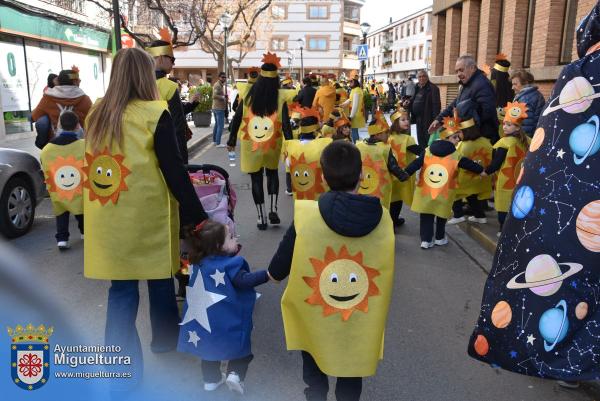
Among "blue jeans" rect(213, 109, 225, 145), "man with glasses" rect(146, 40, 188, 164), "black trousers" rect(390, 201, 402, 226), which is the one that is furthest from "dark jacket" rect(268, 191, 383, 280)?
"blue jeans" rect(213, 109, 225, 145)

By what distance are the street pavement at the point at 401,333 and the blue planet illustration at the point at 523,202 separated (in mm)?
1152

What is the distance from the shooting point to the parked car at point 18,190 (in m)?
6.39

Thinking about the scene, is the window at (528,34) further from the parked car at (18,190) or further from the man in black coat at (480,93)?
the parked car at (18,190)

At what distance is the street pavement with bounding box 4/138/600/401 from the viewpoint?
11.1ft

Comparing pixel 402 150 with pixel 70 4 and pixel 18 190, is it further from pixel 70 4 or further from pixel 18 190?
pixel 70 4

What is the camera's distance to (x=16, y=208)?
6.61 m

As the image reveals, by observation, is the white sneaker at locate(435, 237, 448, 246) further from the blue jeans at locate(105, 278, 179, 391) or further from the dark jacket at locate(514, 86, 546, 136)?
the blue jeans at locate(105, 278, 179, 391)

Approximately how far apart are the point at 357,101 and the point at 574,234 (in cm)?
1212

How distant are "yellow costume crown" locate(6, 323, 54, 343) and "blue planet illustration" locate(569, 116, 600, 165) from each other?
2.57m

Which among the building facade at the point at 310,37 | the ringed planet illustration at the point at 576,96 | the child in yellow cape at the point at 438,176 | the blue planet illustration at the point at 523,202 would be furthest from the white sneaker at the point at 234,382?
the building facade at the point at 310,37

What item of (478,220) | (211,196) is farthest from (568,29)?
(211,196)

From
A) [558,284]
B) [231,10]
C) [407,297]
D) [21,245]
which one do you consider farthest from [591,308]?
[231,10]

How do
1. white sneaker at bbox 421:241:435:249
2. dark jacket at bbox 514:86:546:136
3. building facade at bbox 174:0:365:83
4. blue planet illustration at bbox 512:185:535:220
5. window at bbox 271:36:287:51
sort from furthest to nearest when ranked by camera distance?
window at bbox 271:36:287:51 → building facade at bbox 174:0:365:83 → dark jacket at bbox 514:86:546:136 → white sneaker at bbox 421:241:435:249 → blue planet illustration at bbox 512:185:535:220

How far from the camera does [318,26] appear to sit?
6988 centimetres
